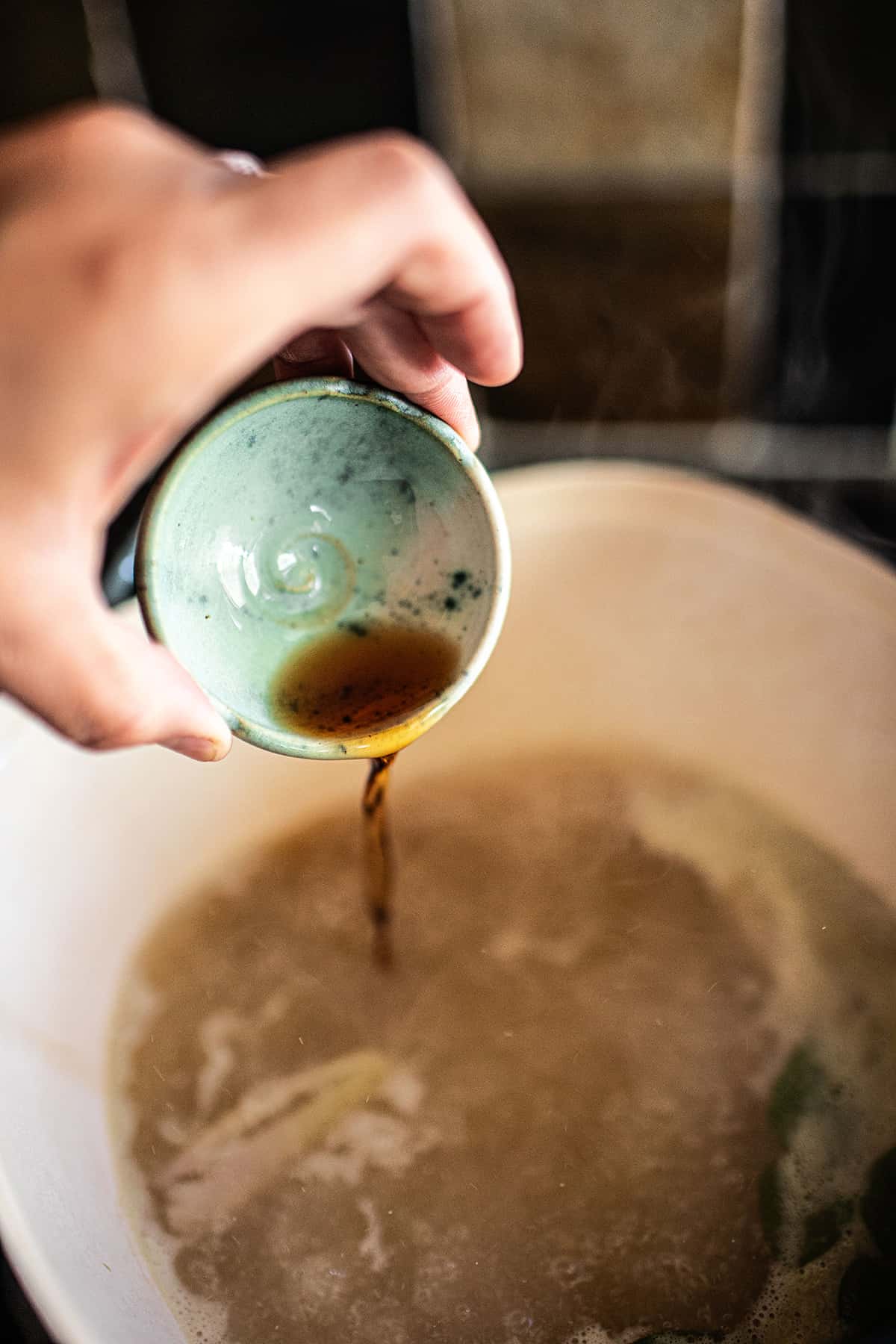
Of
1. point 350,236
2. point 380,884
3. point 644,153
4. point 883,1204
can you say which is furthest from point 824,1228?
point 644,153

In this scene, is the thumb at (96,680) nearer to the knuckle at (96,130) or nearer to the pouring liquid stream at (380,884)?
the knuckle at (96,130)

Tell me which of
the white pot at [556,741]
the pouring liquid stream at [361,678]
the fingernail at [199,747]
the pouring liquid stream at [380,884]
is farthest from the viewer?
the pouring liquid stream at [380,884]

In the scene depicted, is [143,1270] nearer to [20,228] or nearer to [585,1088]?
[585,1088]

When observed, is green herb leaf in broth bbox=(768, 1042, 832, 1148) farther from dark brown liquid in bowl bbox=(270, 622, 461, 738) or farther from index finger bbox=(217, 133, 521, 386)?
index finger bbox=(217, 133, 521, 386)

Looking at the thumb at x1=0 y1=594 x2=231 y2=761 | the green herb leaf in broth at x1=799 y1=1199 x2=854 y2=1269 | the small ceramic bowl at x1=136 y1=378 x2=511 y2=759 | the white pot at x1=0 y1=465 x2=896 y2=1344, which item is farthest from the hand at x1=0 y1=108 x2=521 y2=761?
the green herb leaf in broth at x1=799 y1=1199 x2=854 y2=1269

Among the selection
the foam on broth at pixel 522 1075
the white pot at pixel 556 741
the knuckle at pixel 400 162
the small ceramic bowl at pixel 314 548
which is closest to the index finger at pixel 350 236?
the knuckle at pixel 400 162
